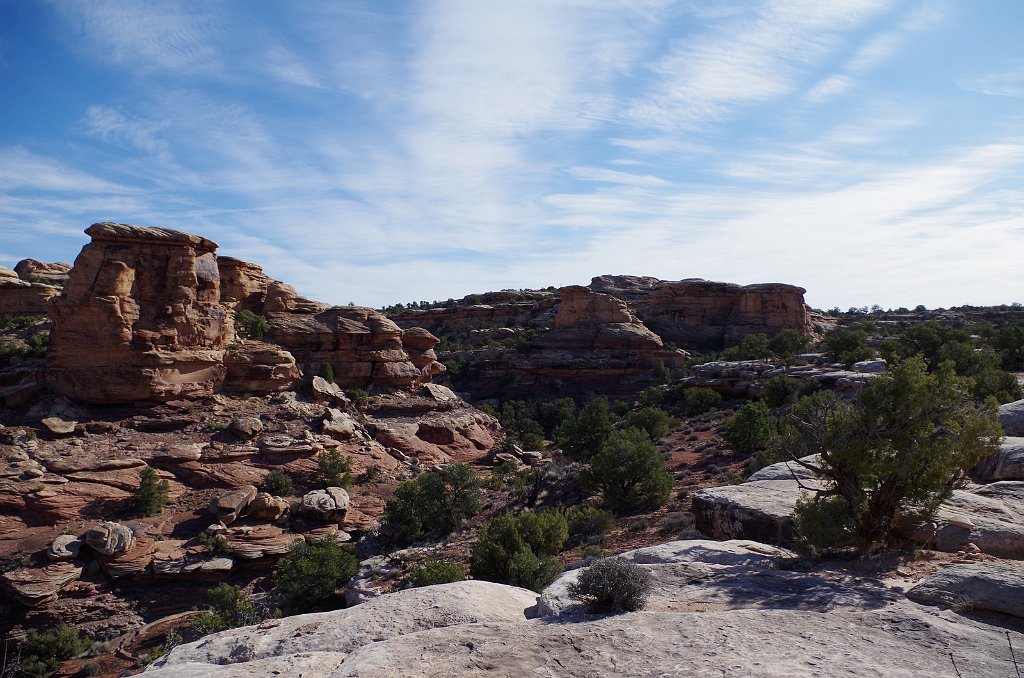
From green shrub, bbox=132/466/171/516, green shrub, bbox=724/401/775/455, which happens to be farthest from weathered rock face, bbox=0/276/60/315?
green shrub, bbox=724/401/775/455

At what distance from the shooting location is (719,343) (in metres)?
53.4

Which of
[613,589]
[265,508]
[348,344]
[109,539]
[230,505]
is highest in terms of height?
[348,344]

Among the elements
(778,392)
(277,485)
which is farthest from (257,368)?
(778,392)

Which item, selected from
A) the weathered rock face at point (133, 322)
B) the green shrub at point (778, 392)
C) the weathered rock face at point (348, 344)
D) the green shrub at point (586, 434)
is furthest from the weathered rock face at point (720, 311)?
the weathered rock face at point (133, 322)

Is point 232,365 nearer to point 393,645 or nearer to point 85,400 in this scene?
point 85,400

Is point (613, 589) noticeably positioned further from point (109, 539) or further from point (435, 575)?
point (109, 539)

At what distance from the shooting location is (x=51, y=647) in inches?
559

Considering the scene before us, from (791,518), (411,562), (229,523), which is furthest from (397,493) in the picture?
(791,518)

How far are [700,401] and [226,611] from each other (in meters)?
26.3

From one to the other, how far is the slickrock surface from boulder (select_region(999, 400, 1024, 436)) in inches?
388

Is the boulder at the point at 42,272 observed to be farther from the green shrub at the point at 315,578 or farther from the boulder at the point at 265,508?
the green shrub at the point at 315,578

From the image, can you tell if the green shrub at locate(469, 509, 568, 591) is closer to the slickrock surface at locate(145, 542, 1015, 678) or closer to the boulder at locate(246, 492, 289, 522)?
the slickrock surface at locate(145, 542, 1015, 678)

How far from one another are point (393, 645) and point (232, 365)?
23.4m

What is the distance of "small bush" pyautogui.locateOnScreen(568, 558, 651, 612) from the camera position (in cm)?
611
